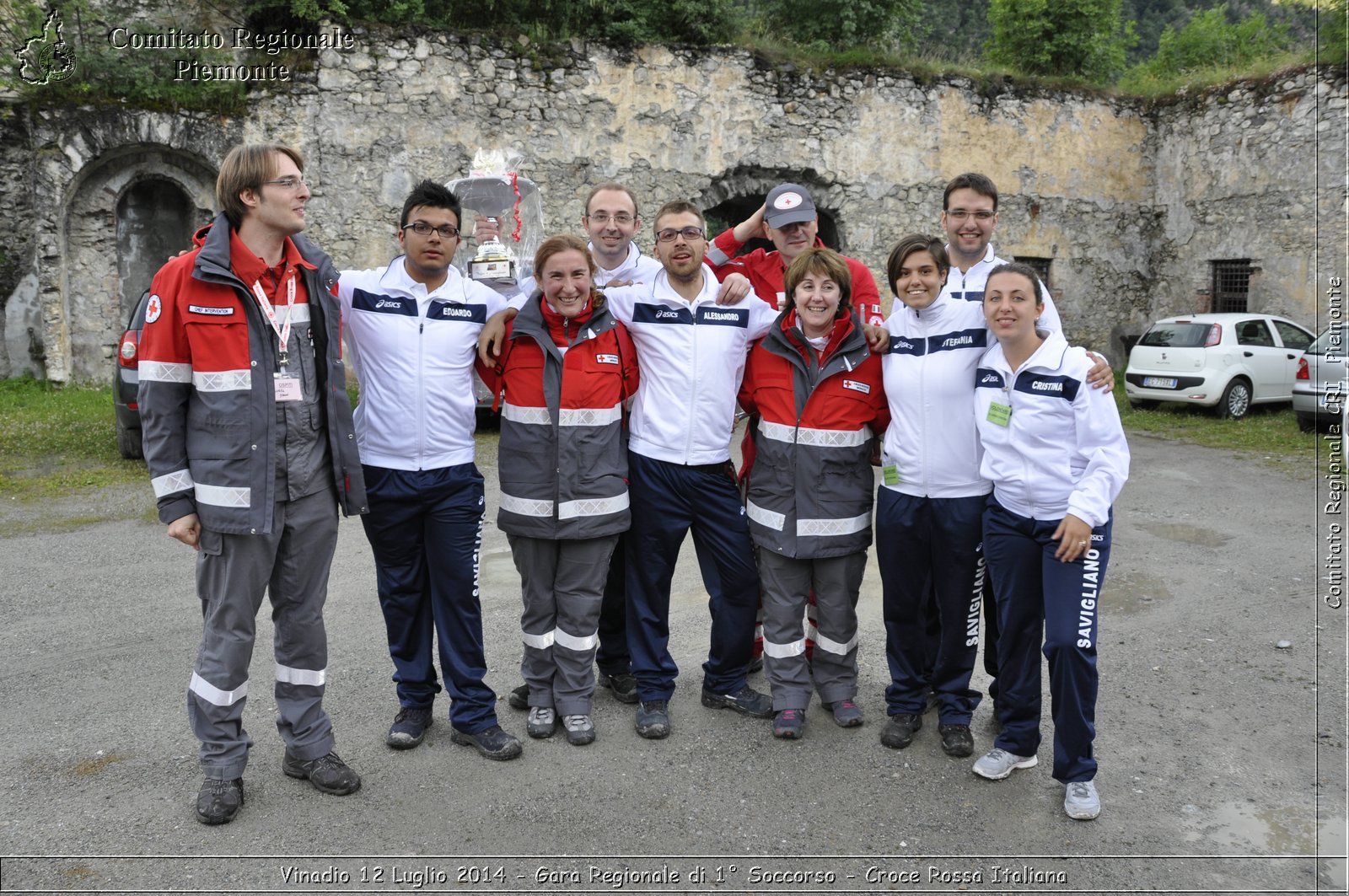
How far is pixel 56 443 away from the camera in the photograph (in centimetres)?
1012

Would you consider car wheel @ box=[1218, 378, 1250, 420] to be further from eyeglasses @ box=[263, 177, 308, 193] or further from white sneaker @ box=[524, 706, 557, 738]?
eyeglasses @ box=[263, 177, 308, 193]

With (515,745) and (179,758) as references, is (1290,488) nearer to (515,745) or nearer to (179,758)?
(515,745)

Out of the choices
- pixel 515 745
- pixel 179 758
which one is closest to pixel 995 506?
pixel 515 745

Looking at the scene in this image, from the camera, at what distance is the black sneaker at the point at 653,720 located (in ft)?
13.1

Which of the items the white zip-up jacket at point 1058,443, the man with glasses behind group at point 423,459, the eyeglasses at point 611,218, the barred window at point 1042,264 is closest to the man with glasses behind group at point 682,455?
the eyeglasses at point 611,218

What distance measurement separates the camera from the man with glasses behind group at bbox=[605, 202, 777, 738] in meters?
4.07

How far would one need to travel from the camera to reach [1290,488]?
Answer: 912 centimetres

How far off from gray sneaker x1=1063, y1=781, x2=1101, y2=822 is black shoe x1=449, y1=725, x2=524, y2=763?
6.64ft

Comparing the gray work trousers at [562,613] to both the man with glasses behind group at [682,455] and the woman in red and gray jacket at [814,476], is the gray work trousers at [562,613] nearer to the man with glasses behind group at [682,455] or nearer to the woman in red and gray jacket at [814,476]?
the man with glasses behind group at [682,455]

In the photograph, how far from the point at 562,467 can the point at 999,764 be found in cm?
202

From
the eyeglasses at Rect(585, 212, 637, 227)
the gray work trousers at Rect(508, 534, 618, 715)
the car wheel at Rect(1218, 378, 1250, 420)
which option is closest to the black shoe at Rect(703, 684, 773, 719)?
the gray work trousers at Rect(508, 534, 618, 715)

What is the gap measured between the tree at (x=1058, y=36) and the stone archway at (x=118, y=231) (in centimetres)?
1580

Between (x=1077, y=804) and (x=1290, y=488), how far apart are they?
728 cm

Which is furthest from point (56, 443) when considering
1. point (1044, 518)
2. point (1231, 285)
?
point (1231, 285)
